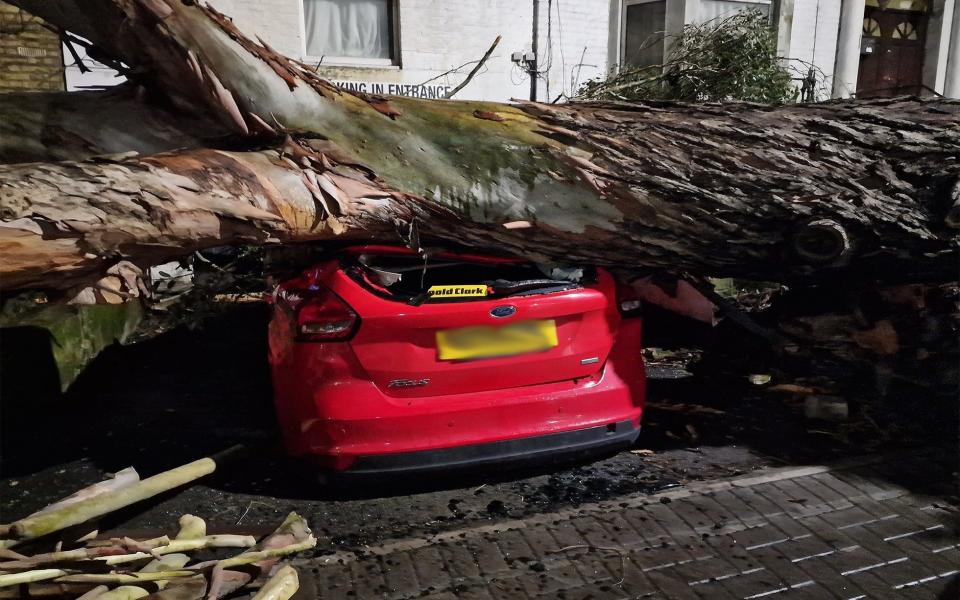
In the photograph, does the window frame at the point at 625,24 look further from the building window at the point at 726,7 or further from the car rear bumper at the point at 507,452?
the car rear bumper at the point at 507,452

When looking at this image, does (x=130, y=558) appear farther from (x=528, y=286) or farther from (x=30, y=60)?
(x=30, y=60)

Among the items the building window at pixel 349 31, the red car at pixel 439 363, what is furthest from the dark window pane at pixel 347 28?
the red car at pixel 439 363

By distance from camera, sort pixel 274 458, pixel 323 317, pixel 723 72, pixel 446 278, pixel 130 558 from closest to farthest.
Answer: pixel 130 558, pixel 323 317, pixel 446 278, pixel 274 458, pixel 723 72

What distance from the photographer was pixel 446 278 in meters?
3.32

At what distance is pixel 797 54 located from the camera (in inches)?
444

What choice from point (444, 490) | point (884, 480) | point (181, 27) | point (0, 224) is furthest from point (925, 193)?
point (0, 224)

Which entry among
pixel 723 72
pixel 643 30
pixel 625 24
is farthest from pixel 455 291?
A: pixel 643 30

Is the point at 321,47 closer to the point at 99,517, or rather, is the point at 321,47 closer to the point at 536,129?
the point at 536,129

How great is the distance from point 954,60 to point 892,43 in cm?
113

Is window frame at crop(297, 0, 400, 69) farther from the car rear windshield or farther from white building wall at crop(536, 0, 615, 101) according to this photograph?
the car rear windshield

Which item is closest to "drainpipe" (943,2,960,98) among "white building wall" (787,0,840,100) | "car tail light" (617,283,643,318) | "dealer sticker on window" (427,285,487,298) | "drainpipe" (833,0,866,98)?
"drainpipe" (833,0,866,98)

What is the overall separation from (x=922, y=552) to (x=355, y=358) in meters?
2.59

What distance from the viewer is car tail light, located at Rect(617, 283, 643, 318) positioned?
3701mm

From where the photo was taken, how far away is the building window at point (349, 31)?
9.24 meters
